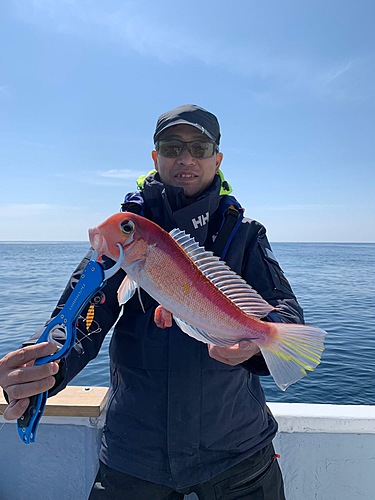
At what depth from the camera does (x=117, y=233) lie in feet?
6.57

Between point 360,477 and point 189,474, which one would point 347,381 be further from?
point 189,474

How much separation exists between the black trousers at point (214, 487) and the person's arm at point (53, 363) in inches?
31.2

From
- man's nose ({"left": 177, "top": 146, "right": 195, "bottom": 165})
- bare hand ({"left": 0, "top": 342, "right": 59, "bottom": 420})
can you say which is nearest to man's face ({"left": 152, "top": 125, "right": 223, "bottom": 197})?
man's nose ({"left": 177, "top": 146, "right": 195, "bottom": 165})

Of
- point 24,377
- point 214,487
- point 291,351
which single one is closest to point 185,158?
point 291,351

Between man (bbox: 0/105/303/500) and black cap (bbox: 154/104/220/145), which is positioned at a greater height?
black cap (bbox: 154/104/220/145)

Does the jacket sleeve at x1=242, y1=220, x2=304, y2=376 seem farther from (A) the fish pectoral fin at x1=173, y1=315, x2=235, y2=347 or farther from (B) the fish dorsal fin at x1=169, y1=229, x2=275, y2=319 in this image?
(A) the fish pectoral fin at x1=173, y1=315, x2=235, y2=347

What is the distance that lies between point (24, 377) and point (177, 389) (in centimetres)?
102

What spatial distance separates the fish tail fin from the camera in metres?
2.04

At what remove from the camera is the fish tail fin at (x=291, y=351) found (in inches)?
80.5

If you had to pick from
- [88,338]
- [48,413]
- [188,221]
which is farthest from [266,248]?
[48,413]

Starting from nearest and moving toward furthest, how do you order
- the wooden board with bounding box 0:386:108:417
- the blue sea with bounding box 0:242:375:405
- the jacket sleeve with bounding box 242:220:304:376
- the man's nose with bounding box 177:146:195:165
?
the jacket sleeve with bounding box 242:220:304:376 < the man's nose with bounding box 177:146:195:165 < the wooden board with bounding box 0:386:108:417 < the blue sea with bounding box 0:242:375:405

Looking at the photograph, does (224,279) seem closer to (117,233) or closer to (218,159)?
(117,233)

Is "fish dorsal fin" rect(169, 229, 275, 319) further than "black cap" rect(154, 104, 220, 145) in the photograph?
No

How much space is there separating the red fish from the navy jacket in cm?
33
